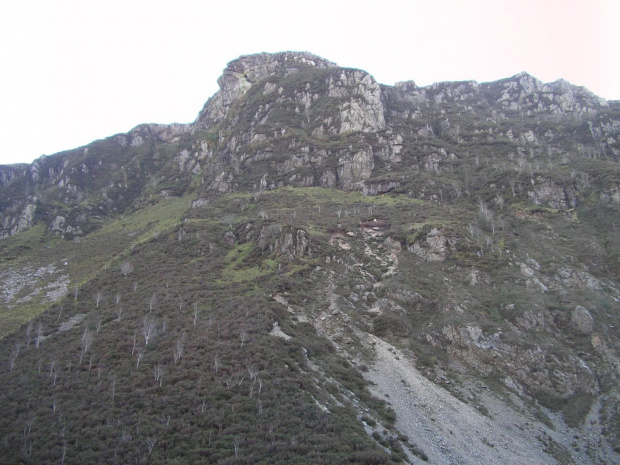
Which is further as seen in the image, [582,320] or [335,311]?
[335,311]

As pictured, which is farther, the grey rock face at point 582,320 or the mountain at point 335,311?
the grey rock face at point 582,320

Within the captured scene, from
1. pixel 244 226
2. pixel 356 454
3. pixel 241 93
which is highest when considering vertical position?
pixel 241 93

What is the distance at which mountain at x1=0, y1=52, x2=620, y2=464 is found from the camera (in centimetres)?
2714

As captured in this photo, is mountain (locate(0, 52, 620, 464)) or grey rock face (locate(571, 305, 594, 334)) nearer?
mountain (locate(0, 52, 620, 464))

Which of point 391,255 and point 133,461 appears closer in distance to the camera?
point 133,461

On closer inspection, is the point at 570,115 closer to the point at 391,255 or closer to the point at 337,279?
the point at 391,255

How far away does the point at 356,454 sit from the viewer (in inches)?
891

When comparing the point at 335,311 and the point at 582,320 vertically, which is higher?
the point at 335,311

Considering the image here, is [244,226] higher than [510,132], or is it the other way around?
[510,132]

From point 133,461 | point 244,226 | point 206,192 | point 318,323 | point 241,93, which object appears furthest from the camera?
point 241,93

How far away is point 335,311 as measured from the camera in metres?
46.8

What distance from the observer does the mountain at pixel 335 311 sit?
27141 mm

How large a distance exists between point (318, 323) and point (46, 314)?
1398 inches

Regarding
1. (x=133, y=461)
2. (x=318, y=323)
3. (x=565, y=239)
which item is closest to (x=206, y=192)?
(x=318, y=323)
